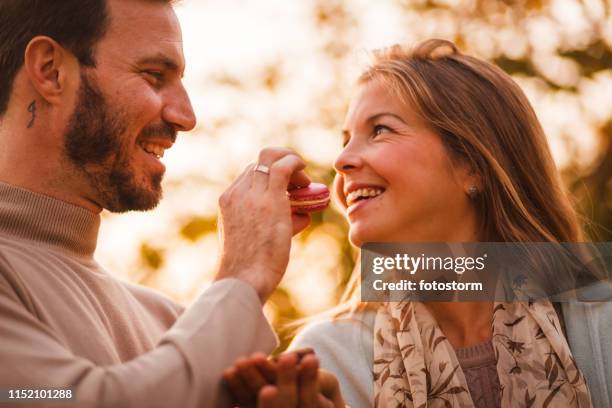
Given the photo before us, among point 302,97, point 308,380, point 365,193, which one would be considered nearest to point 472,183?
point 365,193

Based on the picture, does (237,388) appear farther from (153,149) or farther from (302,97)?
(302,97)

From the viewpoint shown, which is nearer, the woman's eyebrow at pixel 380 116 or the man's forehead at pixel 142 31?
the man's forehead at pixel 142 31

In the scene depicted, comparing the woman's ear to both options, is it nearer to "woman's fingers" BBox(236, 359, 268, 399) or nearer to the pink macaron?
the pink macaron

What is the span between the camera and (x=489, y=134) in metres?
4.39

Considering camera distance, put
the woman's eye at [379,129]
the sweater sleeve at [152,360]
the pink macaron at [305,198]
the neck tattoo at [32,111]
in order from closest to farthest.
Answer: the sweater sleeve at [152,360] < the neck tattoo at [32,111] < the pink macaron at [305,198] < the woman's eye at [379,129]

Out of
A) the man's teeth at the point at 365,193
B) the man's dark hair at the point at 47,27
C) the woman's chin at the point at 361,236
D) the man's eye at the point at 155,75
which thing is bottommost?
the woman's chin at the point at 361,236

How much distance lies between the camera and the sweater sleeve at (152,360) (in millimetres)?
2324

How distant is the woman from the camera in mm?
3975

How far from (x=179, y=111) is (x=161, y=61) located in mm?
192

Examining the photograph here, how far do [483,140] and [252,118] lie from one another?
1174 centimetres

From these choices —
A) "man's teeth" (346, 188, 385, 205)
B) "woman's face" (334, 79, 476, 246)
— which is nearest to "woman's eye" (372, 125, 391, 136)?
"woman's face" (334, 79, 476, 246)

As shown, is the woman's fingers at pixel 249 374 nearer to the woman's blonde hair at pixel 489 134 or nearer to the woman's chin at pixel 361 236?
Answer: the woman's chin at pixel 361 236

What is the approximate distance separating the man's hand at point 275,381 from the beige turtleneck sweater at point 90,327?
56mm

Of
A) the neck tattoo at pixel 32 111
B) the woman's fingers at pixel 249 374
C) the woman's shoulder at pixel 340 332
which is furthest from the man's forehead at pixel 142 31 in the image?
the woman's shoulder at pixel 340 332
